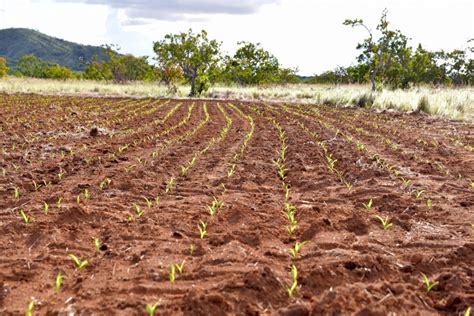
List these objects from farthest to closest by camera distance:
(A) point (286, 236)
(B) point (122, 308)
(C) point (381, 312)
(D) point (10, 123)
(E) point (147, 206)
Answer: (D) point (10, 123), (E) point (147, 206), (A) point (286, 236), (B) point (122, 308), (C) point (381, 312)

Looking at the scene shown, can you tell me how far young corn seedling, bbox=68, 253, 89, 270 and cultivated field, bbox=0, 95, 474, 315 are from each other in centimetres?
2

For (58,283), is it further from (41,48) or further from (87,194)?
(41,48)

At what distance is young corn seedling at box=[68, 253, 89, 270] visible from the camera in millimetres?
3187

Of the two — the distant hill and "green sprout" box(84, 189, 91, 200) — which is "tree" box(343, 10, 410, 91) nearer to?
"green sprout" box(84, 189, 91, 200)

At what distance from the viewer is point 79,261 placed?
335 centimetres

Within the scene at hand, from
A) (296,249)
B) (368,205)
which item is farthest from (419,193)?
(296,249)

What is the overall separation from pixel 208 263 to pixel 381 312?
1.27 metres

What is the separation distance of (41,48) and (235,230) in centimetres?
17611

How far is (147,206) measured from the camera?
480 cm

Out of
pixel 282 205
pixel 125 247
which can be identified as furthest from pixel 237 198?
pixel 125 247

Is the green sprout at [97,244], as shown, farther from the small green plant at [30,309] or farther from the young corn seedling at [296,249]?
the young corn seedling at [296,249]

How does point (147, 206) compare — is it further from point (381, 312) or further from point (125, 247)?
point (381, 312)

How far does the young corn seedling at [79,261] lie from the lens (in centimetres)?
319

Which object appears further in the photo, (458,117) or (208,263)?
(458,117)
